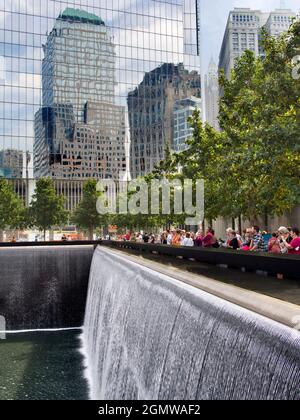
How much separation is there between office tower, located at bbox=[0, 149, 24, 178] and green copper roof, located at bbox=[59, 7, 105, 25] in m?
25.0

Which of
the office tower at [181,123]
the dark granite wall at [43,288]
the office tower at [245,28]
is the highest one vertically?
the office tower at [245,28]

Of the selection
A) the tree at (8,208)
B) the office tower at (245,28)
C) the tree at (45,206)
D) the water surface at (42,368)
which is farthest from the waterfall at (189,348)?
the office tower at (245,28)

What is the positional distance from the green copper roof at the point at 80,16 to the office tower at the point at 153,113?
43.0 ft

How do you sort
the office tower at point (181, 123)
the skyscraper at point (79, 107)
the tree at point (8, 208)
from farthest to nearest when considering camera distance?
the office tower at point (181, 123) → the skyscraper at point (79, 107) → the tree at point (8, 208)

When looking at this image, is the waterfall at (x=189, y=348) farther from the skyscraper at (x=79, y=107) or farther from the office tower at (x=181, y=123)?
the office tower at (x=181, y=123)

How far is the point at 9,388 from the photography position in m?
10.9

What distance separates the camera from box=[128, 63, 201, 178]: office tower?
8788 centimetres

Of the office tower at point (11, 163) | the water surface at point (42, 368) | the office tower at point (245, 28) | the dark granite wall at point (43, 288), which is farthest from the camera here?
the office tower at point (245, 28)

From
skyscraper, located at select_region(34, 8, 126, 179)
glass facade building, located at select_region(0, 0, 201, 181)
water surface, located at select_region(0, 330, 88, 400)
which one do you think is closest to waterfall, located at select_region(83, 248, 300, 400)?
water surface, located at select_region(0, 330, 88, 400)

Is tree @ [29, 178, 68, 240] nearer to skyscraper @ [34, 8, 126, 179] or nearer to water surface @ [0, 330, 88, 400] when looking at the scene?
skyscraper @ [34, 8, 126, 179]

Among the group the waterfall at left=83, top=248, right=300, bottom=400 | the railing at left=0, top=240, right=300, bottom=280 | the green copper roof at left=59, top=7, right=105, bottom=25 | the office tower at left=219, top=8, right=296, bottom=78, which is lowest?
the waterfall at left=83, top=248, right=300, bottom=400

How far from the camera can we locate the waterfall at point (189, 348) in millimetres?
3006

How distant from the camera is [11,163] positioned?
77188 millimetres
